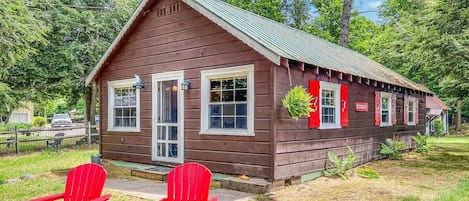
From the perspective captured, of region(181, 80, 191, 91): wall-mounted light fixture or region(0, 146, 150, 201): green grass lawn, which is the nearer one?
region(0, 146, 150, 201): green grass lawn

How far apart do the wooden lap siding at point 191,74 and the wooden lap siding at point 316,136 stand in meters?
0.26

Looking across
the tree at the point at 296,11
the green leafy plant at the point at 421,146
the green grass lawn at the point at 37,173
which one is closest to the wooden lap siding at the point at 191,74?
the green grass lawn at the point at 37,173

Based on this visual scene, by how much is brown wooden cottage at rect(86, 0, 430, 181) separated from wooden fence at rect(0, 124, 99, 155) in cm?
513

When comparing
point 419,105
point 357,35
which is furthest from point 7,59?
point 357,35

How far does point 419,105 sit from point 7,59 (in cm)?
1395

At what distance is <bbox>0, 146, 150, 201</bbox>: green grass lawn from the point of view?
6477 millimetres

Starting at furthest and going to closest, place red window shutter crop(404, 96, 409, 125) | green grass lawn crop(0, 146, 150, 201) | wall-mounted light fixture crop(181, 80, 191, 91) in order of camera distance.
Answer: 1. red window shutter crop(404, 96, 409, 125)
2. wall-mounted light fixture crop(181, 80, 191, 91)
3. green grass lawn crop(0, 146, 150, 201)

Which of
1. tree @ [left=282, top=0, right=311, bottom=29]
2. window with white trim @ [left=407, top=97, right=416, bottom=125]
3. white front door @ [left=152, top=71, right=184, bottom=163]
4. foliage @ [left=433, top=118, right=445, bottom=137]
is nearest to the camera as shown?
white front door @ [left=152, top=71, right=184, bottom=163]

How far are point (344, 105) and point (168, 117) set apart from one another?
418 cm

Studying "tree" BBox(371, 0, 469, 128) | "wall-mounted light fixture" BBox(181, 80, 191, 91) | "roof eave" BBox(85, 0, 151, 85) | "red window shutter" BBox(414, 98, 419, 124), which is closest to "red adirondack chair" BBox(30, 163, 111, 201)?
"wall-mounted light fixture" BBox(181, 80, 191, 91)

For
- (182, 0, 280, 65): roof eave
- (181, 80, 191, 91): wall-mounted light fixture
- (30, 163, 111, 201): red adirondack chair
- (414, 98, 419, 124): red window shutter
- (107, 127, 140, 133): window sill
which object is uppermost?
(182, 0, 280, 65): roof eave

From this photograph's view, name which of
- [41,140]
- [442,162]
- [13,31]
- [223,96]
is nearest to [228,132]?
[223,96]

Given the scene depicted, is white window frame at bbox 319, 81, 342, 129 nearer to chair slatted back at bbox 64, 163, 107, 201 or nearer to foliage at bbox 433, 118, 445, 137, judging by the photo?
chair slatted back at bbox 64, 163, 107, 201

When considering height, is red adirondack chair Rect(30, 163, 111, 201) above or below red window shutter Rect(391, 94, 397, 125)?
below
